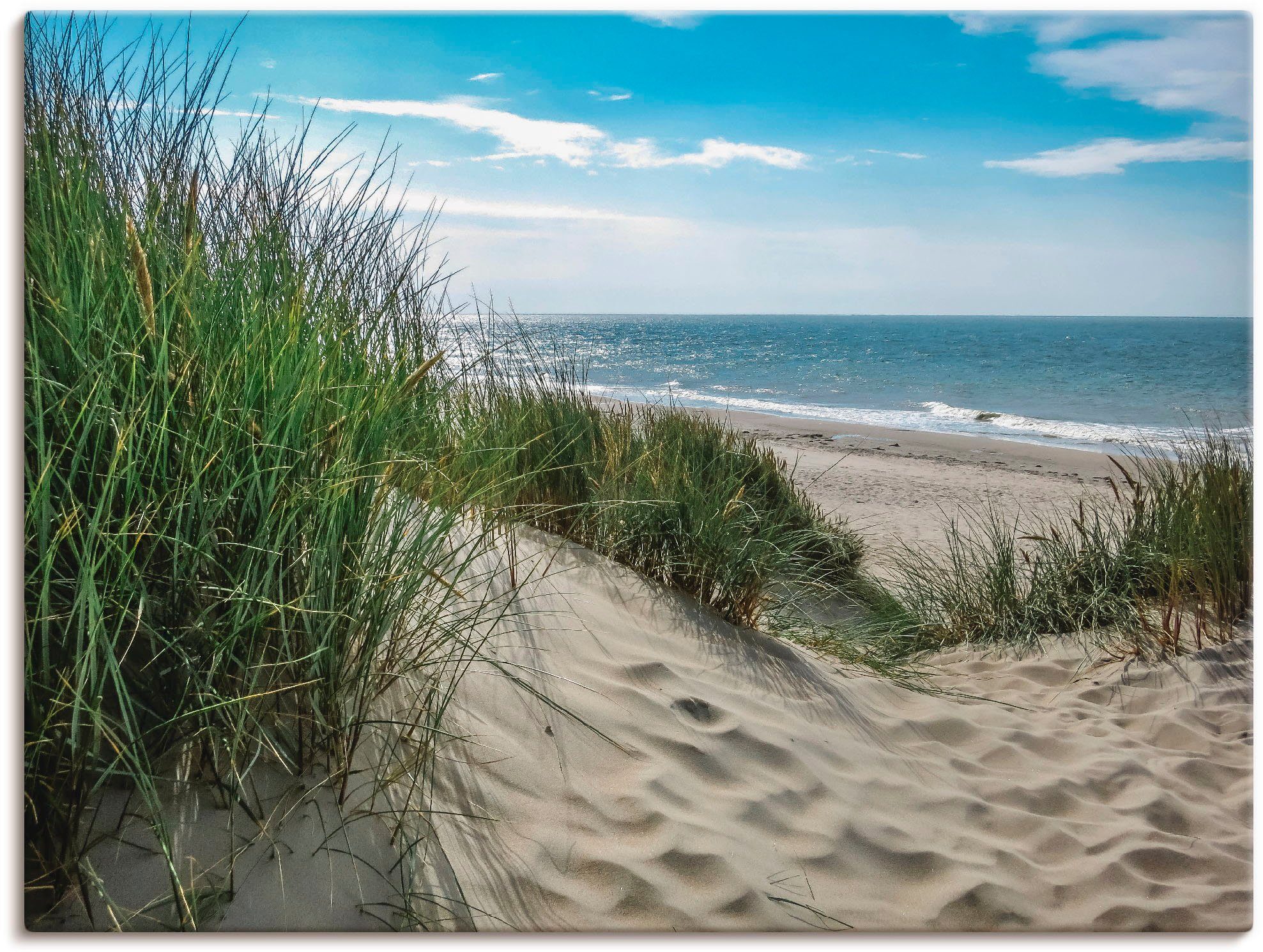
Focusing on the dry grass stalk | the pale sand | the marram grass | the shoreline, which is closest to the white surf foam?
the shoreline

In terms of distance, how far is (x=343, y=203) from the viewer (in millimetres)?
3045

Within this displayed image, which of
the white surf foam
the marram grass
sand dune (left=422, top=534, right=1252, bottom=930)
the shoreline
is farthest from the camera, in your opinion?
the white surf foam

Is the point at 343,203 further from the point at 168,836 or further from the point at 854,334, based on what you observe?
the point at 854,334

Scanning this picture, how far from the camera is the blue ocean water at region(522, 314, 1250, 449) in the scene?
5.96 metres

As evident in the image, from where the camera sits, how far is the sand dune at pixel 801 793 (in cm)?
150

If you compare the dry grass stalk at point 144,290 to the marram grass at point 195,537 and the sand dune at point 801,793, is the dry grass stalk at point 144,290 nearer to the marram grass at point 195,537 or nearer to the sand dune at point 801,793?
the marram grass at point 195,537

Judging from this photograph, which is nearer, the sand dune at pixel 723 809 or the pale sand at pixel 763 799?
the sand dune at pixel 723 809

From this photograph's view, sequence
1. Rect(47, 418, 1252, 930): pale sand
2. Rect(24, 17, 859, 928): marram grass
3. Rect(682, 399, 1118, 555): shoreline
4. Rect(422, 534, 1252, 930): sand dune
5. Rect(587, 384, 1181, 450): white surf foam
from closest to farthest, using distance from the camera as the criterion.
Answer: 1. Rect(24, 17, 859, 928): marram grass
2. Rect(47, 418, 1252, 930): pale sand
3. Rect(422, 534, 1252, 930): sand dune
4. Rect(682, 399, 1118, 555): shoreline
5. Rect(587, 384, 1181, 450): white surf foam

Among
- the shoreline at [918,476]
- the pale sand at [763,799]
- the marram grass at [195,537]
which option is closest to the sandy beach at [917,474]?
the shoreline at [918,476]

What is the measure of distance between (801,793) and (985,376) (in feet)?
73.0

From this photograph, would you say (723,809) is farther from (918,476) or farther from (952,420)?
(952,420)

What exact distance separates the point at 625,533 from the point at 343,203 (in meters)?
1.64

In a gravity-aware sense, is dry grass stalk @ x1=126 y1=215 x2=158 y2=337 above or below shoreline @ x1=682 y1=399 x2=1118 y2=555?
above

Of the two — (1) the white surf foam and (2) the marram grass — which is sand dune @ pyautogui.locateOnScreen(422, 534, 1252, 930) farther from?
(1) the white surf foam
